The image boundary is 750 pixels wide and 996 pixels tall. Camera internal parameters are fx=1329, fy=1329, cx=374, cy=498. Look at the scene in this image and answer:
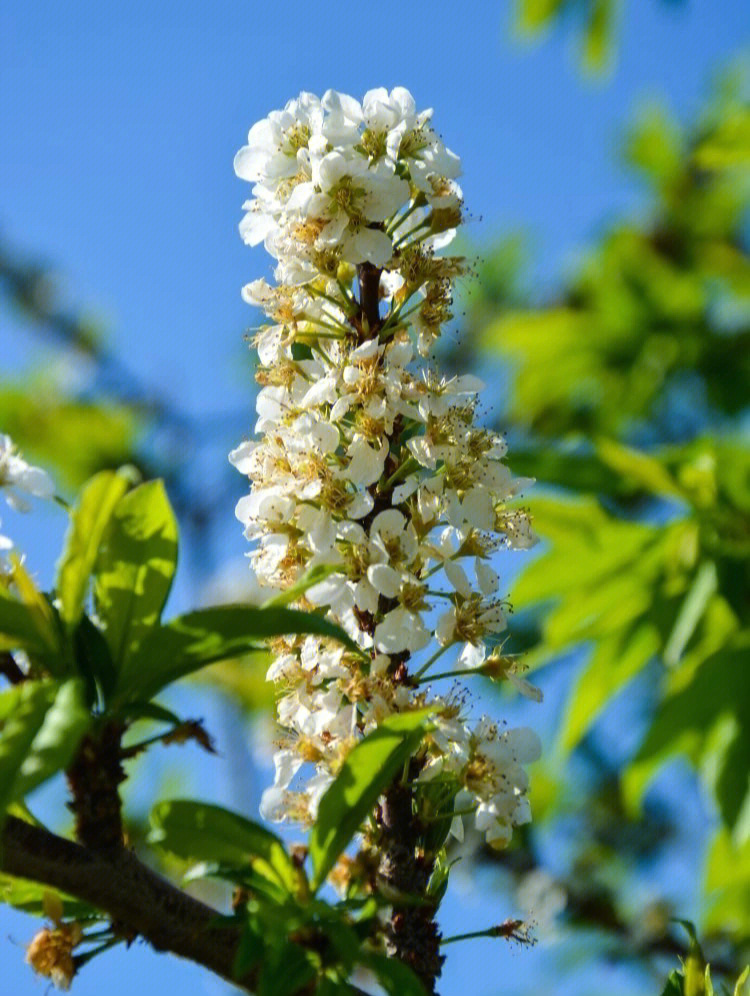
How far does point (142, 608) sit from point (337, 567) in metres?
0.21

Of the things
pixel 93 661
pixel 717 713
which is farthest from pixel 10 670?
pixel 717 713

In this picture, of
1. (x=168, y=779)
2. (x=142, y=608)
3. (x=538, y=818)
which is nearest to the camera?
(x=142, y=608)

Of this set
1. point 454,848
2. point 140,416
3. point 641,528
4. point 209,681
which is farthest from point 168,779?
point 641,528

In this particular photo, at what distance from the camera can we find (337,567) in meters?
1.33

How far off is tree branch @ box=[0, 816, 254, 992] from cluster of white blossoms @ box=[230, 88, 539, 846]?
0.84 feet

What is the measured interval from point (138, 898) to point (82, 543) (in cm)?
32

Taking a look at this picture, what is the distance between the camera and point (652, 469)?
2869 mm

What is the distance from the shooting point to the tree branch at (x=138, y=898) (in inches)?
45.3

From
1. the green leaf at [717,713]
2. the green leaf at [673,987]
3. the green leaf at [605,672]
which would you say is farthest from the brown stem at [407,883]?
the green leaf at [605,672]

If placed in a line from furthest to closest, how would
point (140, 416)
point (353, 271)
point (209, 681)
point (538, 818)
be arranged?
point (140, 416), point (209, 681), point (538, 818), point (353, 271)

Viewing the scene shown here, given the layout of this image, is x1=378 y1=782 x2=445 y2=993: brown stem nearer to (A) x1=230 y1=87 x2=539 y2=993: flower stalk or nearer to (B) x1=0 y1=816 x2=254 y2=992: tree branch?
(A) x1=230 y1=87 x2=539 y2=993: flower stalk

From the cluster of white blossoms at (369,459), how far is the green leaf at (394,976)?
242 millimetres

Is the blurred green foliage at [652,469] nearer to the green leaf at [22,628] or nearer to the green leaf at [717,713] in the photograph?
the green leaf at [717,713]

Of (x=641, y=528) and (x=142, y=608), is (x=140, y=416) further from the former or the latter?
(x=142, y=608)
